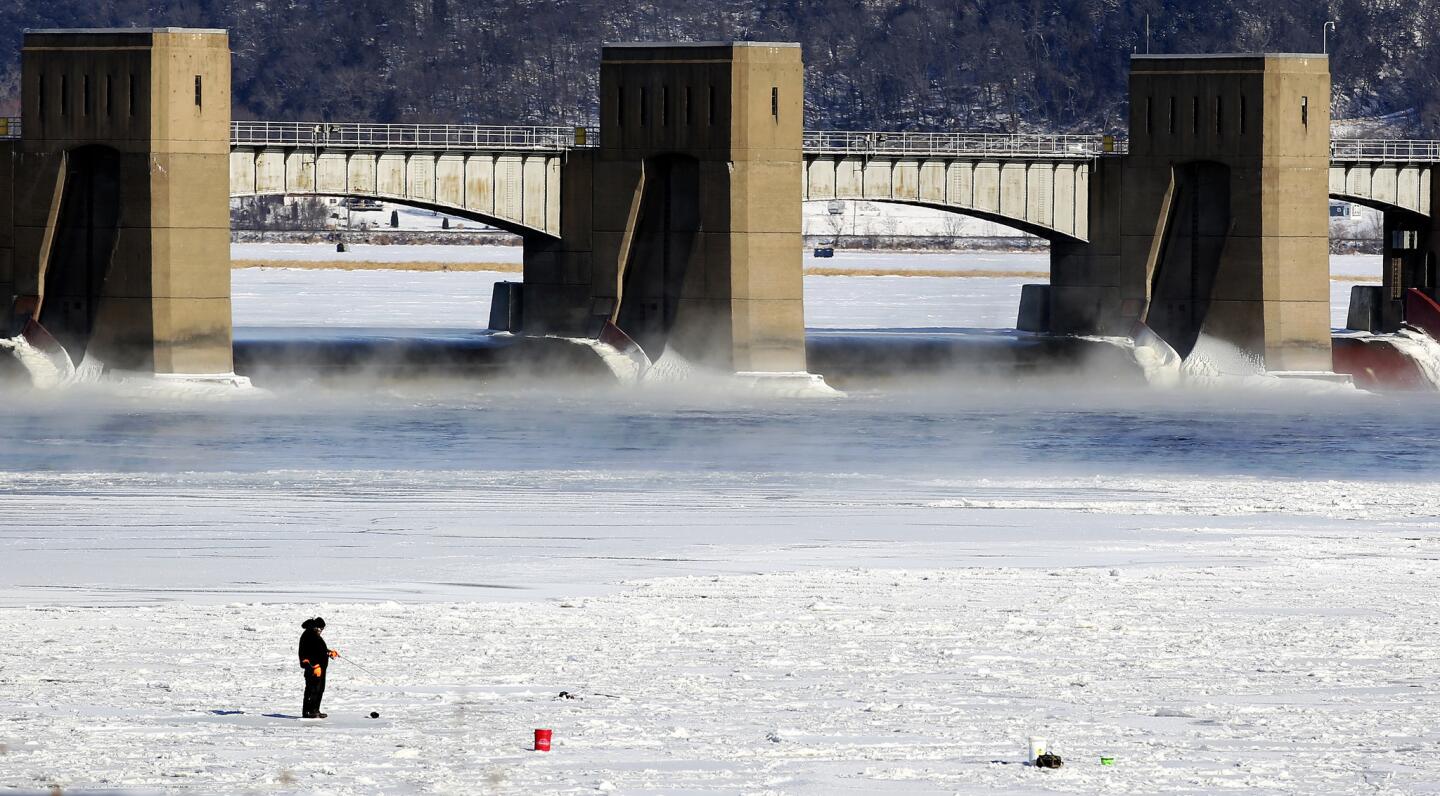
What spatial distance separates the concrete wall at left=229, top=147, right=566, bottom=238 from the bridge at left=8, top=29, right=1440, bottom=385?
80mm

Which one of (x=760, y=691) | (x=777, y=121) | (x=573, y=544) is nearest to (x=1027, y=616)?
(x=760, y=691)

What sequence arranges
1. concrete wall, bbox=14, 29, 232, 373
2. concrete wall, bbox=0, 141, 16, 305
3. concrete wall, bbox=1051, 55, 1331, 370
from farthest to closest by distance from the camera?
concrete wall, bbox=1051, 55, 1331, 370 < concrete wall, bbox=0, 141, 16, 305 < concrete wall, bbox=14, 29, 232, 373

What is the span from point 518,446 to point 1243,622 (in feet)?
100

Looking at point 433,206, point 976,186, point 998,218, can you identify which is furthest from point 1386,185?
point 433,206

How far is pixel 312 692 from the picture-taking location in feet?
81.1

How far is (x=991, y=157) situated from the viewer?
305 ft

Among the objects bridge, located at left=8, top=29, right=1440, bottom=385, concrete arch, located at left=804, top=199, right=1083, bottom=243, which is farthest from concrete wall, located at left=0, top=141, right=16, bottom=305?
concrete arch, located at left=804, top=199, right=1083, bottom=243

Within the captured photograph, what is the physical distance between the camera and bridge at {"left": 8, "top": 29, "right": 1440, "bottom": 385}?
73.7m

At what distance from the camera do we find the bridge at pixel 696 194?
73.7 m

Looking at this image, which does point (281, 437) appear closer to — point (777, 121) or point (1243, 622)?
point (777, 121)

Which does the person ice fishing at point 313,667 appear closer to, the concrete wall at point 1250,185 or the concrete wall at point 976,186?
the concrete wall at point 976,186

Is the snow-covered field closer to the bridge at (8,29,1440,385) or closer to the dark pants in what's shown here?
the dark pants

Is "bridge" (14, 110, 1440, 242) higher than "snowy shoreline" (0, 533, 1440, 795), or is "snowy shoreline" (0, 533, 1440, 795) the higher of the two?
"bridge" (14, 110, 1440, 242)

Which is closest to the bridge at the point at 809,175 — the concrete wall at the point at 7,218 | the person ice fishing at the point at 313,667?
the concrete wall at the point at 7,218
